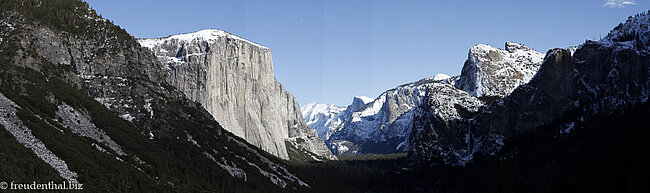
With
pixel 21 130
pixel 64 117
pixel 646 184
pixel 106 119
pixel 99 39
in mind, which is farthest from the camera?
pixel 99 39

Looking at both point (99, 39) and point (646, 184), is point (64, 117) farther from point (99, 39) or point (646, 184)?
point (646, 184)

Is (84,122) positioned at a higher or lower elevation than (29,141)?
higher

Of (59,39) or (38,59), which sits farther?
(59,39)

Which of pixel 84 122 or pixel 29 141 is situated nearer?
pixel 29 141

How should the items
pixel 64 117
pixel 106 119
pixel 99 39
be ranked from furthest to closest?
1. pixel 99 39
2. pixel 106 119
3. pixel 64 117

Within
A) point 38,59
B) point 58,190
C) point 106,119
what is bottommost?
point 58,190

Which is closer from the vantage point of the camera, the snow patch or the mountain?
the snow patch

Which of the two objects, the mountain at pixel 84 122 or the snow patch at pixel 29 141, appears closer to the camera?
the snow patch at pixel 29 141

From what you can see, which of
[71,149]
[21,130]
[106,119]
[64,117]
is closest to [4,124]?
[21,130]
